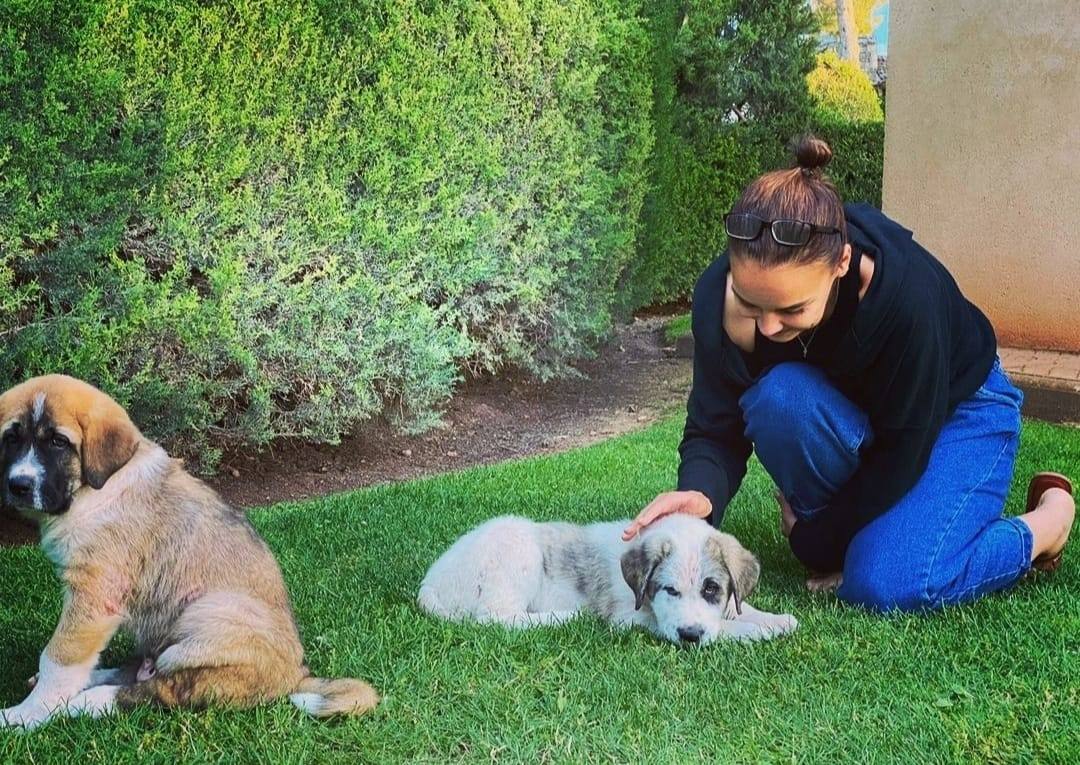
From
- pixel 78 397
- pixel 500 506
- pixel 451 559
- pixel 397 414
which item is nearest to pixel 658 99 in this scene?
pixel 397 414

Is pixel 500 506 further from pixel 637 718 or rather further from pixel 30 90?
pixel 30 90

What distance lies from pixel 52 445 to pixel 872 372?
126 inches

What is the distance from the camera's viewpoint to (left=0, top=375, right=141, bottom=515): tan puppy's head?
11.4 ft

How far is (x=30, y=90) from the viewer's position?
5961 millimetres

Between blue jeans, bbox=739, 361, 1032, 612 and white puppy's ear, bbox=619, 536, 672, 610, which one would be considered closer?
white puppy's ear, bbox=619, 536, 672, 610

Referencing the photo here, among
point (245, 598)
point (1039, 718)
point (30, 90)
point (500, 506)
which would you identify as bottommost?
point (500, 506)

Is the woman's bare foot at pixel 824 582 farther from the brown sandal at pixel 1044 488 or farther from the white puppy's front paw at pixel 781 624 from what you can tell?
the brown sandal at pixel 1044 488

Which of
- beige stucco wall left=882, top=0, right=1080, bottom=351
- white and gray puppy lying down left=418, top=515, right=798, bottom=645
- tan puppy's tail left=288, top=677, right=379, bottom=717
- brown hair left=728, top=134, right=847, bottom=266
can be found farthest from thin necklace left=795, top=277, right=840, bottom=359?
beige stucco wall left=882, top=0, right=1080, bottom=351

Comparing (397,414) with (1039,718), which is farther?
(397,414)

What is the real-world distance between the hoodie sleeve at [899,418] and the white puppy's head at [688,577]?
2.00 ft

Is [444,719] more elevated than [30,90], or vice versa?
[30,90]

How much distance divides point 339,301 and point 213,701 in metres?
4.61

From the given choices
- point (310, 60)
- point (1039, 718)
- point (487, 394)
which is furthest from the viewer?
point (487, 394)

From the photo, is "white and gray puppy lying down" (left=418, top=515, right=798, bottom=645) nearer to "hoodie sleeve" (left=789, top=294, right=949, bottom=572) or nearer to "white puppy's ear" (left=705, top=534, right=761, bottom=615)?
"white puppy's ear" (left=705, top=534, right=761, bottom=615)
